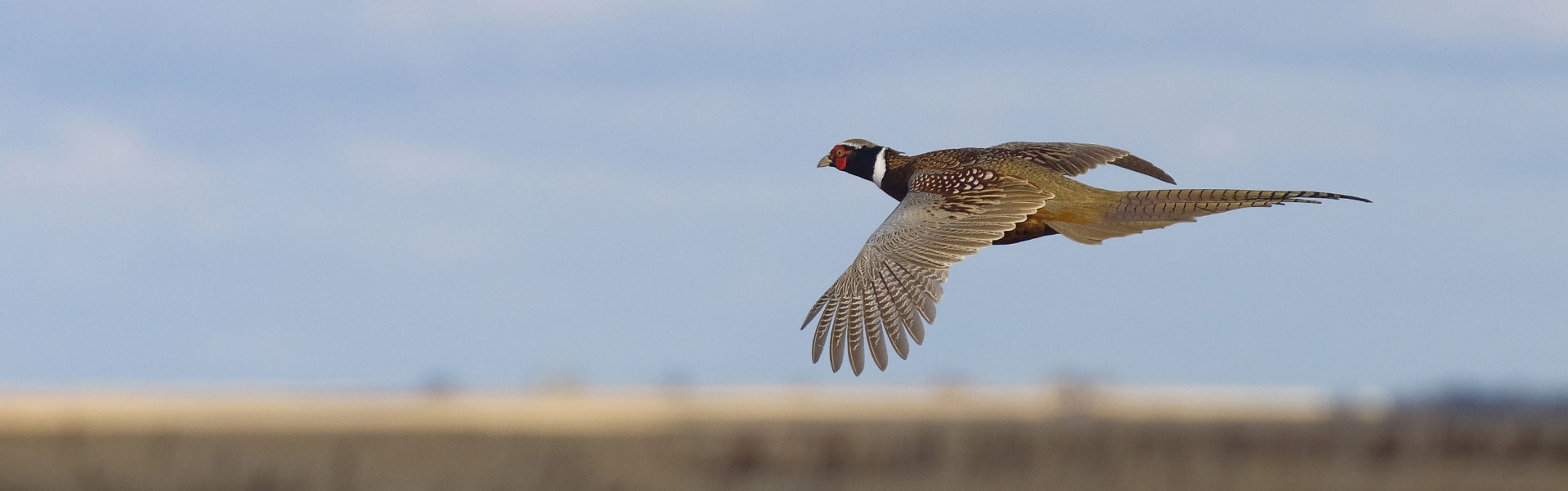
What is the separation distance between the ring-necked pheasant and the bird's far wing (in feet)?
0.03

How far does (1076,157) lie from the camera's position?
352 inches

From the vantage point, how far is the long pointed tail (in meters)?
7.71

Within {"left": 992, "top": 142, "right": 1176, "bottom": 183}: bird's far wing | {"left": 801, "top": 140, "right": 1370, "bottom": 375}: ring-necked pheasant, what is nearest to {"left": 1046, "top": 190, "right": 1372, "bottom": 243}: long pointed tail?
{"left": 801, "top": 140, "right": 1370, "bottom": 375}: ring-necked pheasant

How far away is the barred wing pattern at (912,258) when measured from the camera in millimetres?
6715

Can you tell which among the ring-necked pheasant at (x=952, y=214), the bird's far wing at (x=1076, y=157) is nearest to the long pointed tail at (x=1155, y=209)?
the ring-necked pheasant at (x=952, y=214)

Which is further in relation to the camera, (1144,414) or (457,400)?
(457,400)

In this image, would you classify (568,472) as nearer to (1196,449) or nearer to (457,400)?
(457,400)

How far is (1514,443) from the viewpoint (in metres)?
12.0

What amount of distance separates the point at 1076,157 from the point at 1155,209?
1177 millimetres

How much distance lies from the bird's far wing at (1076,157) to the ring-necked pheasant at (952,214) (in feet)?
0.03

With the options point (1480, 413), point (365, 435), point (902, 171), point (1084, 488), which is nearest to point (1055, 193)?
point (902, 171)

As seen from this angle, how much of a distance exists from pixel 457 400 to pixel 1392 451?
24.3 ft

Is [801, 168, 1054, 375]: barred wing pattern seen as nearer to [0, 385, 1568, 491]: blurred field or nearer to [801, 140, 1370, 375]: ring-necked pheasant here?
[801, 140, 1370, 375]: ring-necked pheasant

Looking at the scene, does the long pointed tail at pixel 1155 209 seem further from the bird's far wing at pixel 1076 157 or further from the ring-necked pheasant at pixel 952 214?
the bird's far wing at pixel 1076 157
